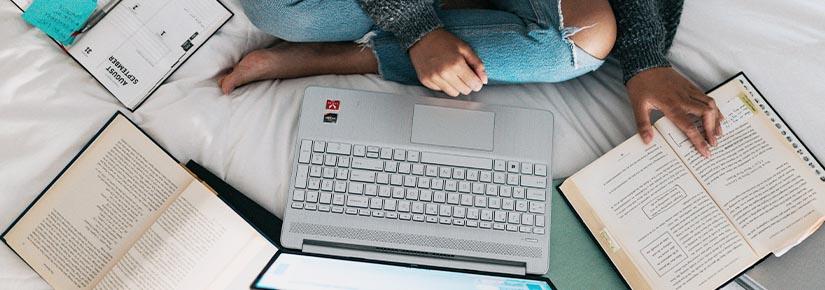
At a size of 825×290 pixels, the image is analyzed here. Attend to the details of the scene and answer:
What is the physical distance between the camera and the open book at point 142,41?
38.2 inches

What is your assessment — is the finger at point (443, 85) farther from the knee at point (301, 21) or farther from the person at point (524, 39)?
the knee at point (301, 21)

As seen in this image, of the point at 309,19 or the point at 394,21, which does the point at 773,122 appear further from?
the point at 309,19

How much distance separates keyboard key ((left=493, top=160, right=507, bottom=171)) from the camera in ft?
3.03

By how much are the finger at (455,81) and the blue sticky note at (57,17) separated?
0.56 metres

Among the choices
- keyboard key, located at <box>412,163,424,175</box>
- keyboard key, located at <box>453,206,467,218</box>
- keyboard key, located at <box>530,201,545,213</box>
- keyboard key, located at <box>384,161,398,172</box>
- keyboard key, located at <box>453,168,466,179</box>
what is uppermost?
keyboard key, located at <box>384,161,398,172</box>

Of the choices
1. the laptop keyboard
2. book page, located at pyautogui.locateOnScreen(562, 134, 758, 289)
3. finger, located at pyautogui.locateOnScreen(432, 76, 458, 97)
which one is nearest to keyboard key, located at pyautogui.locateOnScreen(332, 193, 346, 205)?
the laptop keyboard

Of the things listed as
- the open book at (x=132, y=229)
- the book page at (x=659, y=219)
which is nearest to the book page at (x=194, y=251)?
the open book at (x=132, y=229)

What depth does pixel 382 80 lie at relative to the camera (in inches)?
39.9

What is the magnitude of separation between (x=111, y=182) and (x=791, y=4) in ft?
3.38

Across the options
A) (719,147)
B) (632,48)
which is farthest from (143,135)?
(719,147)

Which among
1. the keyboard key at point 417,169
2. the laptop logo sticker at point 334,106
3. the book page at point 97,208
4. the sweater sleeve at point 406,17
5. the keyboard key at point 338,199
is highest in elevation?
the book page at point 97,208

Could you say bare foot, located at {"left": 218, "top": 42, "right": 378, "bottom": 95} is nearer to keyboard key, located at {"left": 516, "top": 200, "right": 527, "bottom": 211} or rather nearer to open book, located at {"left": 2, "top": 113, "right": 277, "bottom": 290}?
open book, located at {"left": 2, "top": 113, "right": 277, "bottom": 290}

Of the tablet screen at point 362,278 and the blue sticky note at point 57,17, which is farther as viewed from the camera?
the blue sticky note at point 57,17

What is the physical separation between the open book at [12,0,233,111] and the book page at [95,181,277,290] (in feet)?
0.62
